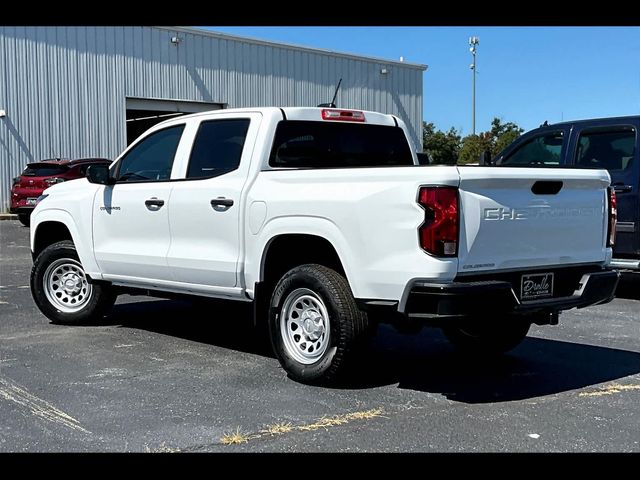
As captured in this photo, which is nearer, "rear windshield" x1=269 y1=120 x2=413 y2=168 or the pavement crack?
the pavement crack

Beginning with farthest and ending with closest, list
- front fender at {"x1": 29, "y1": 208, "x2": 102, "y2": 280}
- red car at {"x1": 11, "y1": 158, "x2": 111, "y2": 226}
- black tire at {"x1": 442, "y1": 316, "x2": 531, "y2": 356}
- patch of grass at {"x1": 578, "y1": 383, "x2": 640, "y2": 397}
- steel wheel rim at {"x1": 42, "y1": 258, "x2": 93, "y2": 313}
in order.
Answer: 1. red car at {"x1": 11, "y1": 158, "x2": 111, "y2": 226}
2. steel wheel rim at {"x1": 42, "y1": 258, "x2": 93, "y2": 313}
3. front fender at {"x1": 29, "y1": 208, "x2": 102, "y2": 280}
4. black tire at {"x1": 442, "y1": 316, "x2": 531, "y2": 356}
5. patch of grass at {"x1": 578, "y1": 383, "x2": 640, "y2": 397}

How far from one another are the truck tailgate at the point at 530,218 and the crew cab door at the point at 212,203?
6.16 ft

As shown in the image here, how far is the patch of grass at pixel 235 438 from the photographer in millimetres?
4348

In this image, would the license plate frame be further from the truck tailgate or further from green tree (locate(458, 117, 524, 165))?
green tree (locate(458, 117, 524, 165))

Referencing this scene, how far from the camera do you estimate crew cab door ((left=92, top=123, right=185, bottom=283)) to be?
22.1ft

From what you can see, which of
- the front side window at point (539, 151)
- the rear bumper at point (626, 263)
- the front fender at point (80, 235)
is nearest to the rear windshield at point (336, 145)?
the front fender at point (80, 235)

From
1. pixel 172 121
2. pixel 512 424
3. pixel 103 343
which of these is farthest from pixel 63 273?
pixel 512 424

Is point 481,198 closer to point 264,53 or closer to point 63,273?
point 63,273

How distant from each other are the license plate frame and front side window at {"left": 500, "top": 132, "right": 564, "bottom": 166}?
465cm

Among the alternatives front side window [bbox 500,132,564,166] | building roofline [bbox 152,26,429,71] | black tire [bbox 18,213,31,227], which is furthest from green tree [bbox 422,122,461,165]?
front side window [bbox 500,132,564,166]

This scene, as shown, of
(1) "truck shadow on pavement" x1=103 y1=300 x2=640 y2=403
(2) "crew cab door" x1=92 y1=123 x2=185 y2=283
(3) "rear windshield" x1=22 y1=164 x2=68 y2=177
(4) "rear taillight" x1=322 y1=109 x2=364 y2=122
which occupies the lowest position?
(1) "truck shadow on pavement" x1=103 y1=300 x2=640 y2=403

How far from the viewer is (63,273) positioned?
311 inches

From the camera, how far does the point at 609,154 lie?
9.36m

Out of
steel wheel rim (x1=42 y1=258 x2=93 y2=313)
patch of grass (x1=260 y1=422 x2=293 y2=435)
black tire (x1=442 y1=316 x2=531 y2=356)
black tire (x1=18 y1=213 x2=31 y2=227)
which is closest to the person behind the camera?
patch of grass (x1=260 y1=422 x2=293 y2=435)
